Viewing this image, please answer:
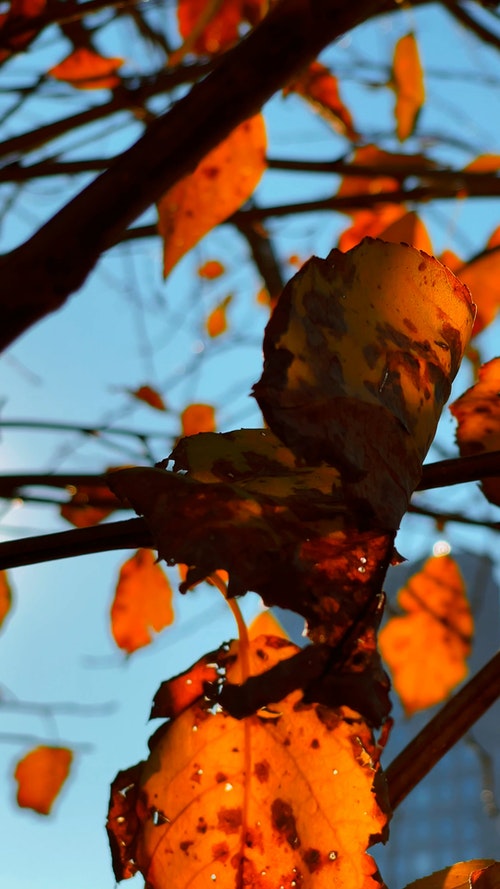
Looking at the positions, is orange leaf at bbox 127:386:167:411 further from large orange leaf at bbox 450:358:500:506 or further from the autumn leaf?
large orange leaf at bbox 450:358:500:506

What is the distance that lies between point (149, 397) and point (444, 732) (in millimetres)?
821

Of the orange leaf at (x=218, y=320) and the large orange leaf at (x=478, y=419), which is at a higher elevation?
the orange leaf at (x=218, y=320)

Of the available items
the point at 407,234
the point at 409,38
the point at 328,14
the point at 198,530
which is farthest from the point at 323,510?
the point at 409,38

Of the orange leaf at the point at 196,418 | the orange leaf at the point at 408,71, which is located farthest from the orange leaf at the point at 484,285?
the orange leaf at the point at 196,418

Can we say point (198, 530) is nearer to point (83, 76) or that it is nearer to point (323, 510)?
point (323, 510)

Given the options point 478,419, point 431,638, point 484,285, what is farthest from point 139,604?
point 478,419

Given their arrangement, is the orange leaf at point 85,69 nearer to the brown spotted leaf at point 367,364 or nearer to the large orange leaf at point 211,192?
the large orange leaf at point 211,192

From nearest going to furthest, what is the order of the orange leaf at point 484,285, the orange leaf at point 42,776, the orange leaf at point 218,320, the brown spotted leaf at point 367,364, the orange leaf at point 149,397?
the brown spotted leaf at point 367,364
the orange leaf at point 484,285
the orange leaf at point 42,776
the orange leaf at point 149,397
the orange leaf at point 218,320

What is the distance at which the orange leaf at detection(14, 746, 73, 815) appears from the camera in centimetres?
89

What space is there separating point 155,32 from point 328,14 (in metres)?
1.07

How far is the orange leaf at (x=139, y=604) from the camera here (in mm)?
749

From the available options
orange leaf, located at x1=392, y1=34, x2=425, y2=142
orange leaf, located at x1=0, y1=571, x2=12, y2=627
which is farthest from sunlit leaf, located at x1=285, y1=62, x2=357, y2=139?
orange leaf, located at x1=0, y1=571, x2=12, y2=627

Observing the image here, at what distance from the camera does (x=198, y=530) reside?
16 centimetres

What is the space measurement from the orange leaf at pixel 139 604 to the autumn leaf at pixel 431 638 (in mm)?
192
